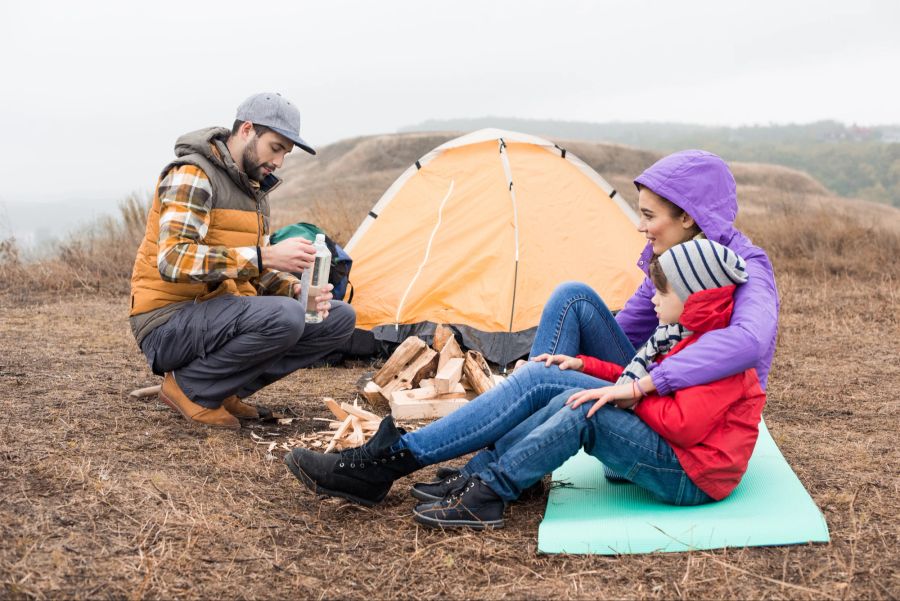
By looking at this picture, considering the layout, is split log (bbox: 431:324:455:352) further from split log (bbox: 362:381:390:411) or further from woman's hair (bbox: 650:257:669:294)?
woman's hair (bbox: 650:257:669:294)

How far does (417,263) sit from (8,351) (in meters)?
2.74

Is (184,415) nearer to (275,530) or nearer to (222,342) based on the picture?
(222,342)

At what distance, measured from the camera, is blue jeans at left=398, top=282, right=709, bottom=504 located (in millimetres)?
2787

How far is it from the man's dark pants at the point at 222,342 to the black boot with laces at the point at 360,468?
966 millimetres

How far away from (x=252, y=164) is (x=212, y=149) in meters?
0.19

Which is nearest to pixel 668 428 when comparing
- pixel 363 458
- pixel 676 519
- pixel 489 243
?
pixel 676 519

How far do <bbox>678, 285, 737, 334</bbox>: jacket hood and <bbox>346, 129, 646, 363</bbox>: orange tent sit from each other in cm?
281

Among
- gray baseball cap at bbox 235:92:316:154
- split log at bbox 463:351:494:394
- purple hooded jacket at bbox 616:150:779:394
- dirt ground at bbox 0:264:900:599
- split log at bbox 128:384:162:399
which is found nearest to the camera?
dirt ground at bbox 0:264:900:599

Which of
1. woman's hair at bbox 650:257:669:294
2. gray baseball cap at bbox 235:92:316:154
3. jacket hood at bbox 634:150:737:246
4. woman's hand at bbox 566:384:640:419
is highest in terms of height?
gray baseball cap at bbox 235:92:316:154

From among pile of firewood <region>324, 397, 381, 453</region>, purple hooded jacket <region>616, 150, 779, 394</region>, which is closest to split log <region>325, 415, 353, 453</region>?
pile of firewood <region>324, 397, 381, 453</region>

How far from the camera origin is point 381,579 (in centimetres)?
260

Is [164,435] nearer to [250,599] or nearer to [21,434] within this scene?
[21,434]

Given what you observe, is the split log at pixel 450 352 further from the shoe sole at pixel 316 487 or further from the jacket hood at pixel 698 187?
the jacket hood at pixel 698 187

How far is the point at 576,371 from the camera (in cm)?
306
